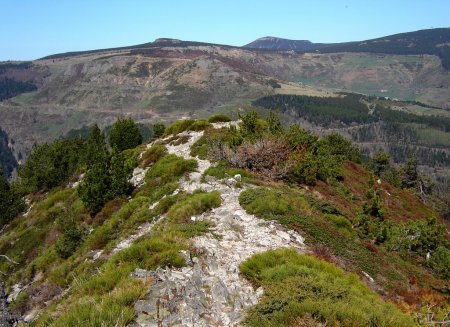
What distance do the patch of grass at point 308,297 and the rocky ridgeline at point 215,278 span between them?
18.7 inches

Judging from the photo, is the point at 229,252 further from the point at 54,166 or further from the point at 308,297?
the point at 54,166

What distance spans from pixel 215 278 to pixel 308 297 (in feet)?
8.26

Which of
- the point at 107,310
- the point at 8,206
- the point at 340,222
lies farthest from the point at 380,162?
the point at 107,310

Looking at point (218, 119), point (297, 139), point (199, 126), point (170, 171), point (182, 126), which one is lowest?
point (182, 126)

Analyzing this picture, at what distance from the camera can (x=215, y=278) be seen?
31.8ft

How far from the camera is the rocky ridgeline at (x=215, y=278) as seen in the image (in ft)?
26.8

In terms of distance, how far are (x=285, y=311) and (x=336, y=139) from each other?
5333 centimetres

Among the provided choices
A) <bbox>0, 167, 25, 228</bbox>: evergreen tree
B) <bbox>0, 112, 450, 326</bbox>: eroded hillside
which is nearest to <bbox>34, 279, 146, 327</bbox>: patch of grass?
<bbox>0, 112, 450, 326</bbox>: eroded hillside

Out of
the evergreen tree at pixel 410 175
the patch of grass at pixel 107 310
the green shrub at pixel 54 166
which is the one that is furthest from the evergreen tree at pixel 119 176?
the evergreen tree at pixel 410 175

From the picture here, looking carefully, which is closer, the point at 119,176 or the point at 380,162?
the point at 119,176

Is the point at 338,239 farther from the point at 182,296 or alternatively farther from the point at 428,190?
the point at 428,190

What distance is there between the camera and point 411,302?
1228cm

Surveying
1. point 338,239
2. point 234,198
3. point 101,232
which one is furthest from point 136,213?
point 338,239

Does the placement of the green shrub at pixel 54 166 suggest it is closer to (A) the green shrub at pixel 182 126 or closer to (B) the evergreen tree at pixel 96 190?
(A) the green shrub at pixel 182 126
